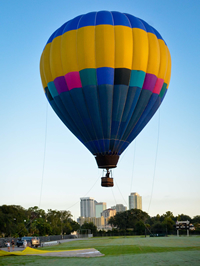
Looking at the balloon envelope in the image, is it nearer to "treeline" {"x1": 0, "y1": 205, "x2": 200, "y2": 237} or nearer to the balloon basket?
the balloon basket

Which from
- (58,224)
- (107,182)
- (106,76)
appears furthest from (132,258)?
(58,224)

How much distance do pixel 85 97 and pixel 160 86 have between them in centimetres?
605

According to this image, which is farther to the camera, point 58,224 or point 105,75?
point 58,224

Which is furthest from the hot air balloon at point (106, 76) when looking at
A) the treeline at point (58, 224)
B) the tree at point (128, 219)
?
the tree at point (128, 219)

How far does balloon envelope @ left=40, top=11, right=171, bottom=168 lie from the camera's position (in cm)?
2402

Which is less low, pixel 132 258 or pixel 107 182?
pixel 107 182

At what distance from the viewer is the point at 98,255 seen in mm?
23422

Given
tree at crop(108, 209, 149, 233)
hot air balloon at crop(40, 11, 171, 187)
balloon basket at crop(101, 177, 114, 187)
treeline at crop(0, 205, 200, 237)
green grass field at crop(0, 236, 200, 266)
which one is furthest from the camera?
tree at crop(108, 209, 149, 233)

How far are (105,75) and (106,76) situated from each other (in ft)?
0.31

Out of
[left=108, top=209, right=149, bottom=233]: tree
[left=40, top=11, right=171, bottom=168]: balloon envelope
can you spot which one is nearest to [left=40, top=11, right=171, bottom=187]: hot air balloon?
[left=40, top=11, right=171, bottom=168]: balloon envelope

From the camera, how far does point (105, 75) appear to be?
2397cm

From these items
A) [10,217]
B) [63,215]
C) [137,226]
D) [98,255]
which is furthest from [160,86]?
[63,215]

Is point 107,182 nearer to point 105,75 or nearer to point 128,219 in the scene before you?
point 105,75

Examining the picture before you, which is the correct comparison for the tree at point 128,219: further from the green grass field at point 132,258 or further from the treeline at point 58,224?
the green grass field at point 132,258
